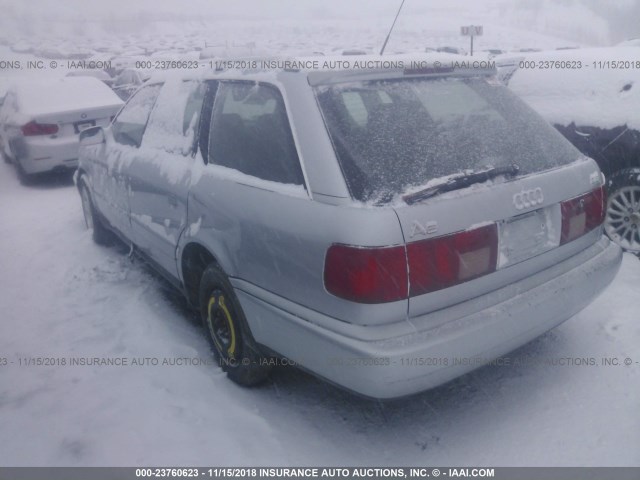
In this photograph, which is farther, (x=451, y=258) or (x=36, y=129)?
(x=36, y=129)

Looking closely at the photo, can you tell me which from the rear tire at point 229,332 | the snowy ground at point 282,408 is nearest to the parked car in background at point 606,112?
the snowy ground at point 282,408

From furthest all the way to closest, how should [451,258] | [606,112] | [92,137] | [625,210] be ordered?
[92,137] → [606,112] → [625,210] → [451,258]

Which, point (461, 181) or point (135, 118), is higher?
point (461, 181)

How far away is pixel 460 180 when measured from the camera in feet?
7.33

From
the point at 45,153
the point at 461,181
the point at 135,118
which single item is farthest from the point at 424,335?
the point at 45,153

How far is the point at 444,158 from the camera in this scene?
7.59ft

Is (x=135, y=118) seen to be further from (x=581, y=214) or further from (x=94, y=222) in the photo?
(x=581, y=214)

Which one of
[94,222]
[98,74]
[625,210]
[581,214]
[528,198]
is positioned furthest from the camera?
[98,74]

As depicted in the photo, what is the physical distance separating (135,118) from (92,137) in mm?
884

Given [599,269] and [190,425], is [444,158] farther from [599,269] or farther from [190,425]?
[190,425]

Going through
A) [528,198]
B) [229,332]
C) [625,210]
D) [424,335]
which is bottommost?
[229,332]

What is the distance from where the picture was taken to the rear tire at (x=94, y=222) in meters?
4.93

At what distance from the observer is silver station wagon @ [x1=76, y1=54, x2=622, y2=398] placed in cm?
205

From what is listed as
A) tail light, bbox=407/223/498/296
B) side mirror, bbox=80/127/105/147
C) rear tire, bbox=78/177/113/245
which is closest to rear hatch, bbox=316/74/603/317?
tail light, bbox=407/223/498/296
